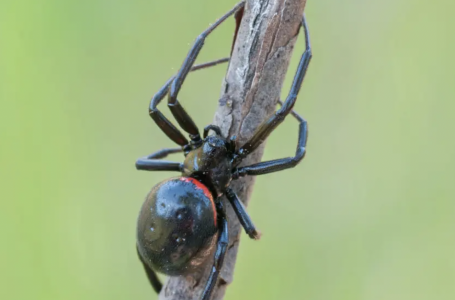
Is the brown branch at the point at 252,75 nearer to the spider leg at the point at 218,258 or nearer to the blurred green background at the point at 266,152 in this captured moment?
the spider leg at the point at 218,258

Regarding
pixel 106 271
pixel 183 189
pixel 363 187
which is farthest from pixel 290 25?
pixel 106 271

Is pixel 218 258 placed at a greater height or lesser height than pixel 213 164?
lesser

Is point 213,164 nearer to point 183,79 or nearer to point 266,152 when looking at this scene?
point 183,79

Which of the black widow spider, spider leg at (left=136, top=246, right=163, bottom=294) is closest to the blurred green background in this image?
spider leg at (left=136, top=246, right=163, bottom=294)

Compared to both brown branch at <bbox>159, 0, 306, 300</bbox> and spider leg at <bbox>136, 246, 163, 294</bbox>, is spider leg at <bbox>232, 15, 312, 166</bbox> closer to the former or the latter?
brown branch at <bbox>159, 0, 306, 300</bbox>

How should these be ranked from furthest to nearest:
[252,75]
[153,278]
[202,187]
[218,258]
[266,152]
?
[266,152] → [153,278] → [202,187] → [218,258] → [252,75]

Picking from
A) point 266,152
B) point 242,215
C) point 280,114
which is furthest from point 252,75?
point 266,152

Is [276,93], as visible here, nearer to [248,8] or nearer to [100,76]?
[248,8]

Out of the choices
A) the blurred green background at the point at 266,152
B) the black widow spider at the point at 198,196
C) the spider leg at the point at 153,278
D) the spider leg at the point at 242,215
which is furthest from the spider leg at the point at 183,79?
the blurred green background at the point at 266,152
